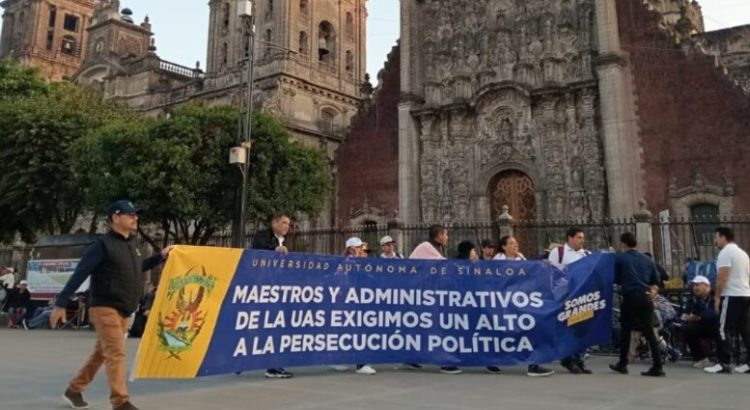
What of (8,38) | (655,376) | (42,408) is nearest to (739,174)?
(655,376)

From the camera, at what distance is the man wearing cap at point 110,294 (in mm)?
5254

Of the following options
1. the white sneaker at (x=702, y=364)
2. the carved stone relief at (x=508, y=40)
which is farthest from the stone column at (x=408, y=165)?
the white sneaker at (x=702, y=364)

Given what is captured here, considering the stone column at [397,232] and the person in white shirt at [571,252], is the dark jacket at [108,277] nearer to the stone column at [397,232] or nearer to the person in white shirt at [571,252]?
the person in white shirt at [571,252]

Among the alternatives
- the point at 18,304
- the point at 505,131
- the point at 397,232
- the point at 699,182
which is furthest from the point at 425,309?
the point at 505,131

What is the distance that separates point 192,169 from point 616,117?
14.8 m

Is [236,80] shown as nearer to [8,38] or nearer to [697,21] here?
[697,21]

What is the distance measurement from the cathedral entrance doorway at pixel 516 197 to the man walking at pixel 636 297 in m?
15.0

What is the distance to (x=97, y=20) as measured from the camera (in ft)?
174

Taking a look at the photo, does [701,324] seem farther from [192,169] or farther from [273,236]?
[192,169]

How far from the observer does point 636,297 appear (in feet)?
25.2

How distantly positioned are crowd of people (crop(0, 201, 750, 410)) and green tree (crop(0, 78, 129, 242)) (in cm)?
Answer: 1625

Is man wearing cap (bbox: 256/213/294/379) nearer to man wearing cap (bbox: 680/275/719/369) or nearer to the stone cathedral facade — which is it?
man wearing cap (bbox: 680/275/719/369)

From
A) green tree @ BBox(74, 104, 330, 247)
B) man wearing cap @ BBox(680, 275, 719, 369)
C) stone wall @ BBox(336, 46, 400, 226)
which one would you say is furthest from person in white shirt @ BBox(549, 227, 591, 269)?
stone wall @ BBox(336, 46, 400, 226)

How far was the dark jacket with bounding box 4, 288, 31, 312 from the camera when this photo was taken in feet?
60.3
